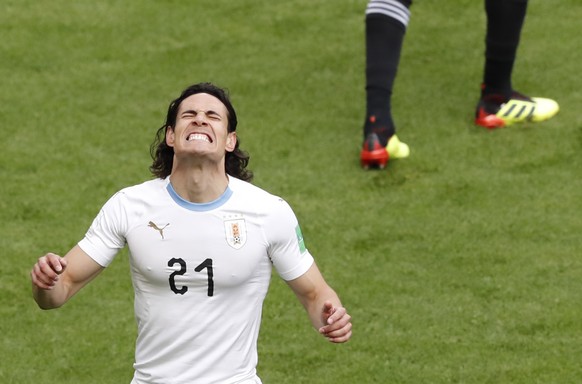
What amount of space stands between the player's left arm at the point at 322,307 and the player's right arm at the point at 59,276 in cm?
82

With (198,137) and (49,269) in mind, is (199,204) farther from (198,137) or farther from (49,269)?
(49,269)

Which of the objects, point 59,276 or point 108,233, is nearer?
point 59,276

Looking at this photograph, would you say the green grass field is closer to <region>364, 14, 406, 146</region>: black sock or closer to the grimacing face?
<region>364, 14, 406, 146</region>: black sock

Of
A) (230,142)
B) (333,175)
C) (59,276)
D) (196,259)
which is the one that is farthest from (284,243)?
(333,175)

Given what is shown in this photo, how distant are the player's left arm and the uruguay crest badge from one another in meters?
0.32

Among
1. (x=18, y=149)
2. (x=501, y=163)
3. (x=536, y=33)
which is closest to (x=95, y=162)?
(x=18, y=149)

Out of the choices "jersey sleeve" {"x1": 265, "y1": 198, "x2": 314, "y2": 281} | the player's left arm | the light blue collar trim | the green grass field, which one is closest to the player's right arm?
the light blue collar trim

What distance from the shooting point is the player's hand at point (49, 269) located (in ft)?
16.3

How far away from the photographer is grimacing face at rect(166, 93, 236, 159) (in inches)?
207

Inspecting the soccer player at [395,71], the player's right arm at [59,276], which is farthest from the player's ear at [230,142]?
the soccer player at [395,71]

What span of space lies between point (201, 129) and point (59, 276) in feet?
2.59

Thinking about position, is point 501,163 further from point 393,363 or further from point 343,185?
point 393,363

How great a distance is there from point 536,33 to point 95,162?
12.8 feet

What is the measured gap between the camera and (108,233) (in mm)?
5355
